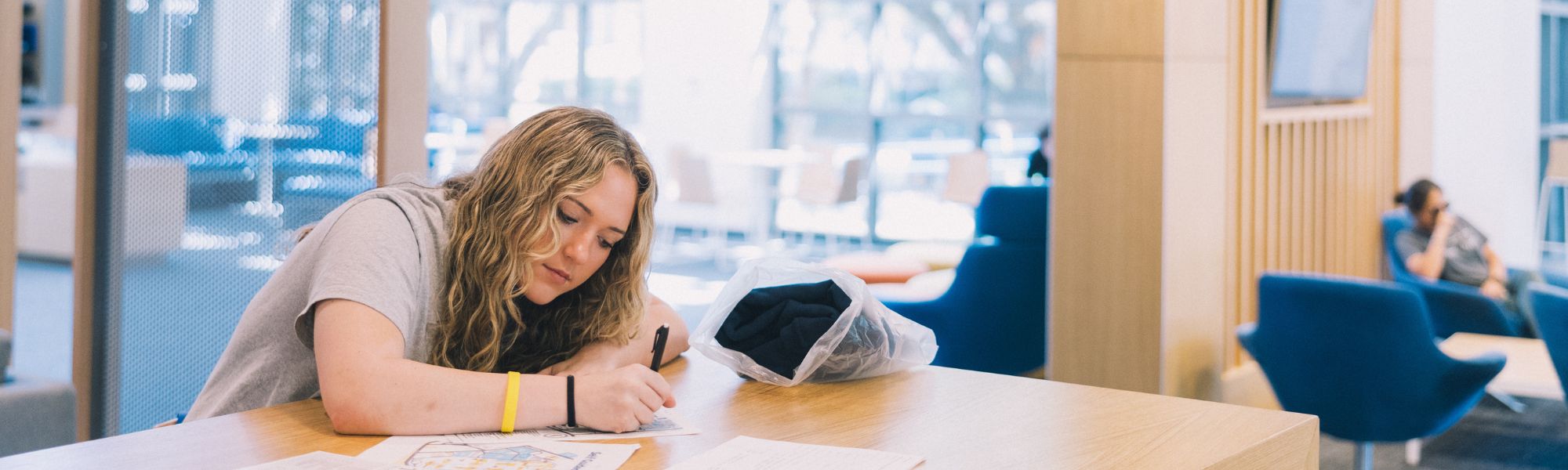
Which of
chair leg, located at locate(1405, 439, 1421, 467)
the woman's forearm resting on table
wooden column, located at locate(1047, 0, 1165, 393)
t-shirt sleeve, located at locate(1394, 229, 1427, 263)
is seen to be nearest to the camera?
the woman's forearm resting on table

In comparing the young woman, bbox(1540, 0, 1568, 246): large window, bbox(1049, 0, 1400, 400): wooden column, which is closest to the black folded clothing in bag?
the young woman

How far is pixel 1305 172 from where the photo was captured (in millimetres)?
4805

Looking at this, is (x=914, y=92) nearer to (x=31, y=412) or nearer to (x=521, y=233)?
(x=31, y=412)

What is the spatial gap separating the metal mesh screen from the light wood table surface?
307 cm

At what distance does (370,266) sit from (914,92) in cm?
850

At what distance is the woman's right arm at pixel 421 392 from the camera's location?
1.50 meters

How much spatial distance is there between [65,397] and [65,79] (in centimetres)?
1037

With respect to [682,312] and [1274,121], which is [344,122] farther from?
[682,312]

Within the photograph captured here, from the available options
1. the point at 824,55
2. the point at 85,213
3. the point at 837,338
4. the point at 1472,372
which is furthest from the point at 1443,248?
the point at 824,55

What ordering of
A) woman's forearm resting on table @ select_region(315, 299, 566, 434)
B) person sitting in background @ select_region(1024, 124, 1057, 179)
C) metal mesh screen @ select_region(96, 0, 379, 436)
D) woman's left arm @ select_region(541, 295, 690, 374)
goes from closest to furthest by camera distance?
woman's forearm resting on table @ select_region(315, 299, 566, 434)
woman's left arm @ select_region(541, 295, 690, 374)
metal mesh screen @ select_region(96, 0, 379, 436)
person sitting in background @ select_region(1024, 124, 1057, 179)

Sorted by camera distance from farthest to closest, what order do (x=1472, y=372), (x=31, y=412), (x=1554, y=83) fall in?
(x=1554, y=83) → (x=1472, y=372) → (x=31, y=412)

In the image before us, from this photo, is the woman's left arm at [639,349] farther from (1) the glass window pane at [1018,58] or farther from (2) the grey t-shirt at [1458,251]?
(1) the glass window pane at [1018,58]

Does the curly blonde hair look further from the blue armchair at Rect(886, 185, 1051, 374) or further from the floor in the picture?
the floor

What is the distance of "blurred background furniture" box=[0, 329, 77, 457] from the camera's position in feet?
8.60
